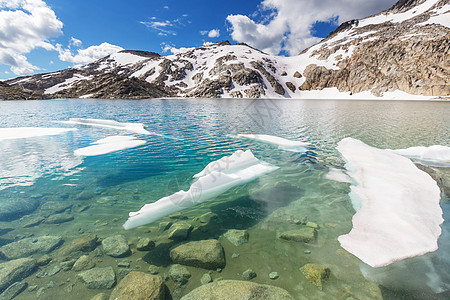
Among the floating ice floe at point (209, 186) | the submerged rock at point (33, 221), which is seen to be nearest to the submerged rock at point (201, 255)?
the floating ice floe at point (209, 186)

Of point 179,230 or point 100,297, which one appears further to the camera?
point 179,230

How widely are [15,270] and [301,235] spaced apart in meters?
7.85

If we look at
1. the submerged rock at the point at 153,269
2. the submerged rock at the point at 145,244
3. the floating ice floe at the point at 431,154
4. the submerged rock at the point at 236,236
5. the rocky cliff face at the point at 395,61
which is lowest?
the floating ice floe at the point at 431,154

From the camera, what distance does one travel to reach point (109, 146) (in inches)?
677

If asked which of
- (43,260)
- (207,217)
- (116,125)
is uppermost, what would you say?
(116,125)

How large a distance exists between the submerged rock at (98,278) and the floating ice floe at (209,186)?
192cm

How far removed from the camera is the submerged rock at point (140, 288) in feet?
14.3

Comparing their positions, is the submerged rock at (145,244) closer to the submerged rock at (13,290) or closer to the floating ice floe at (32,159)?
the submerged rock at (13,290)

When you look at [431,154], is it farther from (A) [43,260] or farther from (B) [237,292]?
(A) [43,260]

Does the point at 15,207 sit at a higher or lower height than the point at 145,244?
higher

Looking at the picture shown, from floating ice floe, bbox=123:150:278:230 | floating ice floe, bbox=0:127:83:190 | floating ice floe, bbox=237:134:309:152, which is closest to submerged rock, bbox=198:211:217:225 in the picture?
floating ice floe, bbox=123:150:278:230

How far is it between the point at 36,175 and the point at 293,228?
1397cm

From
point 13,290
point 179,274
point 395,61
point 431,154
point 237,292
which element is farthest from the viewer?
point 395,61

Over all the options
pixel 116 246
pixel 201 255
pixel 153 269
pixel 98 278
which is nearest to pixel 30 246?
pixel 116 246
